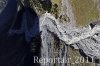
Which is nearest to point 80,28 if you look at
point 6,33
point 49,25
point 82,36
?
point 82,36

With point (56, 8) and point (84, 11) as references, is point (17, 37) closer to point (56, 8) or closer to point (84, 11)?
point (56, 8)

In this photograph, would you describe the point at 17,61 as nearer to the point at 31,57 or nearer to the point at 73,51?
the point at 31,57

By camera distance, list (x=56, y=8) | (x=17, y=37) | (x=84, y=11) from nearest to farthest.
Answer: (x=56, y=8) < (x=84, y=11) < (x=17, y=37)

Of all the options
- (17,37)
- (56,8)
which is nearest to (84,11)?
(56,8)

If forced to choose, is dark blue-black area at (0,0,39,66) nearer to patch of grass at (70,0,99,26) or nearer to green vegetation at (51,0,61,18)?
green vegetation at (51,0,61,18)

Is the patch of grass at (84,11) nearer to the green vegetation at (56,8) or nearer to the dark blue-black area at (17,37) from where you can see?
the green vegetation at (56,8)

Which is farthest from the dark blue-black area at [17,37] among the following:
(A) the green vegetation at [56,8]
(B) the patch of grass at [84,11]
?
(B) the patch of grass at [84,11]

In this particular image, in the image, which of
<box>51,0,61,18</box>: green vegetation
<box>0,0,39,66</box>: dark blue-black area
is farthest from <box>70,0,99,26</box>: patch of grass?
<box>0,0,39,66</box>: dark blue-black area
